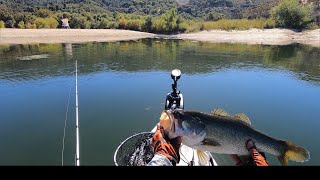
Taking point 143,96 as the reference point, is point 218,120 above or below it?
above

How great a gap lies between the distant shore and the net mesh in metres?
53.6

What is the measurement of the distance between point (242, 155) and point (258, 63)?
31.7m

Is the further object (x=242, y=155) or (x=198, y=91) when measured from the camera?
(x=198, y=91)

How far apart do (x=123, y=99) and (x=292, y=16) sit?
60793 millimetres

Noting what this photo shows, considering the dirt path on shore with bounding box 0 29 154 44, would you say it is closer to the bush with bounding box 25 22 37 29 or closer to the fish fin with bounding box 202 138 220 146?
the bush with bounding box 25 22 37 29

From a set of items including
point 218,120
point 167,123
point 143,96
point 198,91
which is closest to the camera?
point 167,123

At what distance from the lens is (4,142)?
12.5 m

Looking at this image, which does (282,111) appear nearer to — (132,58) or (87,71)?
(87,71)

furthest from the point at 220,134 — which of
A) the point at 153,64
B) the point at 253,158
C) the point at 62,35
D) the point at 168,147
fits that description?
the point at 62,35

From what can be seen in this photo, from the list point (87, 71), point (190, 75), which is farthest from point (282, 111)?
point (87, 71)

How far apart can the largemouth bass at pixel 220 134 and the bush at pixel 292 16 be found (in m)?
71.7

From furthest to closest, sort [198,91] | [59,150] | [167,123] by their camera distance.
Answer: [198,91] < [59,150] < [167,123]

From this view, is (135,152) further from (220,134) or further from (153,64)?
(153,64)

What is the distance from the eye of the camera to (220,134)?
3.50 metres
